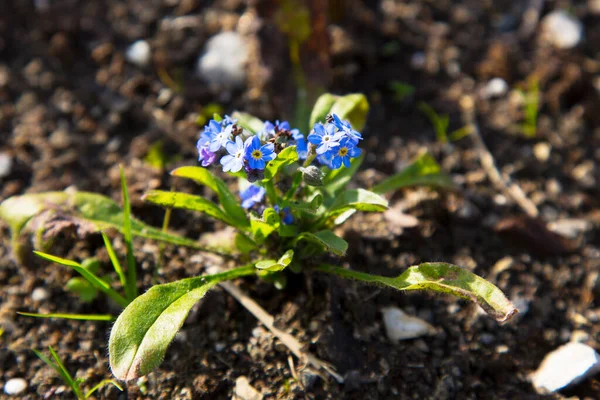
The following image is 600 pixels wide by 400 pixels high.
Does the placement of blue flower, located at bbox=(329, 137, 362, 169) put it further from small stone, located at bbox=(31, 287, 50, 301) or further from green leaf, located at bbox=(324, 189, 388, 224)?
small stone, located at bbox=(31, 287, 50, 301)

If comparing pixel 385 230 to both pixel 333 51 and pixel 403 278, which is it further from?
pixel 333 51

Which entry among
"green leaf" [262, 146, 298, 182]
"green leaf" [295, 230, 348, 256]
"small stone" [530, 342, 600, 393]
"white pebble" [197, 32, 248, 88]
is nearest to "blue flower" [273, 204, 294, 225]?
"green leaf" [295, 230, 348, 256]

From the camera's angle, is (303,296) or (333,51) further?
(333,51)

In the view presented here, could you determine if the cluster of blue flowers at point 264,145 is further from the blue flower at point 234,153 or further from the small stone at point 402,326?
the small stone at point 402,326

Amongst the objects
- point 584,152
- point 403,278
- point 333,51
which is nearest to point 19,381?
point 403,278

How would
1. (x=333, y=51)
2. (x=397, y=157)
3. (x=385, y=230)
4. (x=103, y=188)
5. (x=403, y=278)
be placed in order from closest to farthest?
(x=403, y=278), (x=385, y=230), (x=103, y=188), (x=397, y=157), (x=333, y=51)

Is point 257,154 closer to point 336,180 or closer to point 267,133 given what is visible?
point 267,133

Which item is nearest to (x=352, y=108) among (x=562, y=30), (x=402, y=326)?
(x=402, y=326)

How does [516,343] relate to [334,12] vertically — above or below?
below
